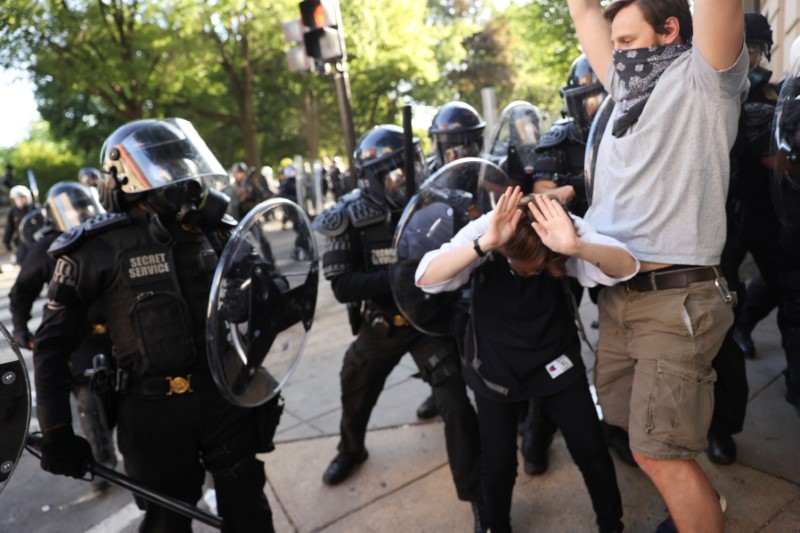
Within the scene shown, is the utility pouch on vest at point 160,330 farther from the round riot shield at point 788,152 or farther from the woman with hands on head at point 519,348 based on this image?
the round riot shield at point 788,152

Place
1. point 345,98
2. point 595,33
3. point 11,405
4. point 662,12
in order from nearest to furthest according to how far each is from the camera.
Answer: point 11,405 < point 662,12 < point 595,33 < point 345,98

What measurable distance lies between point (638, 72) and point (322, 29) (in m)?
4.87

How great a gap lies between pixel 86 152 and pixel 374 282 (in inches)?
994

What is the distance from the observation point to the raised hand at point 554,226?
178cm

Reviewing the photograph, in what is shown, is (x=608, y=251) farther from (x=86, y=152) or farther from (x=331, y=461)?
(x=86, y=152)

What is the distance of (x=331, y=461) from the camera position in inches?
134

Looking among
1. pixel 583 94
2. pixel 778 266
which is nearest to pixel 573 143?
pixel 583 94

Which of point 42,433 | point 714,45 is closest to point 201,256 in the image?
point 42,433

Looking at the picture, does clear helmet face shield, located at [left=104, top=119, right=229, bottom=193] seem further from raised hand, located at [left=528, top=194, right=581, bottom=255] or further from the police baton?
raised hand, located at [left=528, top=194, right=581, bottom=255]

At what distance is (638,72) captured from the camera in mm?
1856

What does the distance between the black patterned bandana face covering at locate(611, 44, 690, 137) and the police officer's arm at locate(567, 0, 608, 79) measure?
263 mm

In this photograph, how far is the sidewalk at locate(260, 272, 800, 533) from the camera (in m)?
2.54

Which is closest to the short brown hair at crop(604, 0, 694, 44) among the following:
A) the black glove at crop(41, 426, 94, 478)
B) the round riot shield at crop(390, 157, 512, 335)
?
the round riot shield at crop(390, 157, 512, 335)

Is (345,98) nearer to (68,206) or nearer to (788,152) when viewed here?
(68,206)
